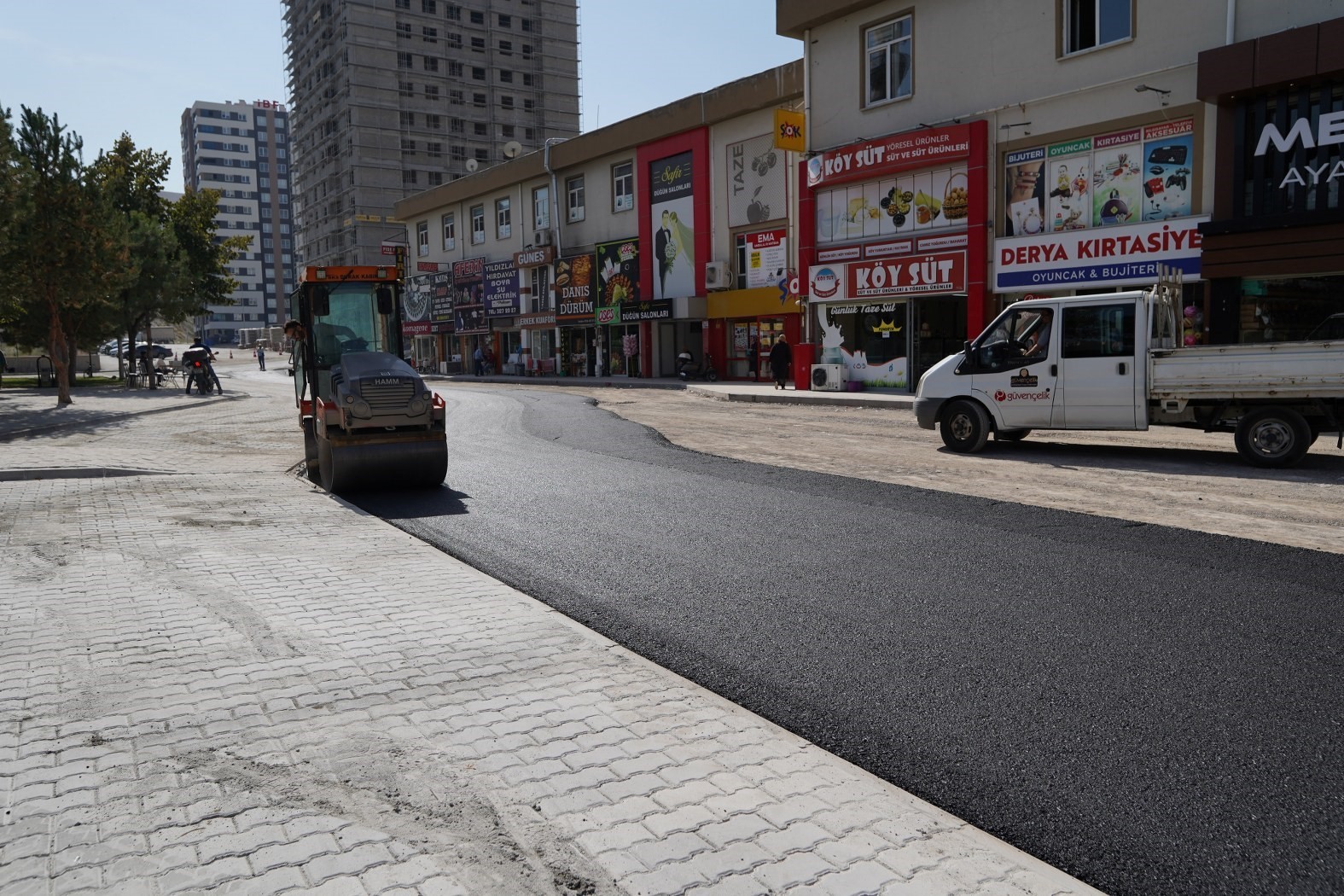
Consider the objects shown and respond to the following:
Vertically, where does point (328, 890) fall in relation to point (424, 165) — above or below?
below

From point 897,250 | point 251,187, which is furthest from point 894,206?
point 251,187

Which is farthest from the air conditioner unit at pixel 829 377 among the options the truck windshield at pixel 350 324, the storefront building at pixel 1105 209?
the truck windshield at pixel 350 324

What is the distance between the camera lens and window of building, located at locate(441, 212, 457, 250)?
5925 centimetres

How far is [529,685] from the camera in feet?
15.6

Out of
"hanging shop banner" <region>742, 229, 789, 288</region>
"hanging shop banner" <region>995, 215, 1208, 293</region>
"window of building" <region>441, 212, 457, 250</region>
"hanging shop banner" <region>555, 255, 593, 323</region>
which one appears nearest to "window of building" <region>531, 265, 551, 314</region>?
"hanging shop banner" <region>555, 255, 593, 323</region>

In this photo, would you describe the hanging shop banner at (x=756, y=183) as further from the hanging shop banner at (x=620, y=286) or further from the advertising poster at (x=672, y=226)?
the hanging shop banner at (x=620, y=286)

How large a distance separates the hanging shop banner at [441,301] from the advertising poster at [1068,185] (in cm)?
4118

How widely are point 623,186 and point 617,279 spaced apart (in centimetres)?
430

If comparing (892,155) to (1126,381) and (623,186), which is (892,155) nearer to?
(1126,381)

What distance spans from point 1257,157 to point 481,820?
21677mm

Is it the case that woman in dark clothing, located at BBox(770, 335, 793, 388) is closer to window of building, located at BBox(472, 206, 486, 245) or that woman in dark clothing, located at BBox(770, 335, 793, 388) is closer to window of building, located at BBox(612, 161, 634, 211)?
window of building, located at BBox(612, 161, 634, 211)

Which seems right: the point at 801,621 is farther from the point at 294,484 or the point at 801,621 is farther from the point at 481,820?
the point at 294,484

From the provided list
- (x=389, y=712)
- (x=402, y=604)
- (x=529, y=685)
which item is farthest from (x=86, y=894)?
(x=402, y=604)

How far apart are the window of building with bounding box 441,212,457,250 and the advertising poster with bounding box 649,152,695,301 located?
21.7m
